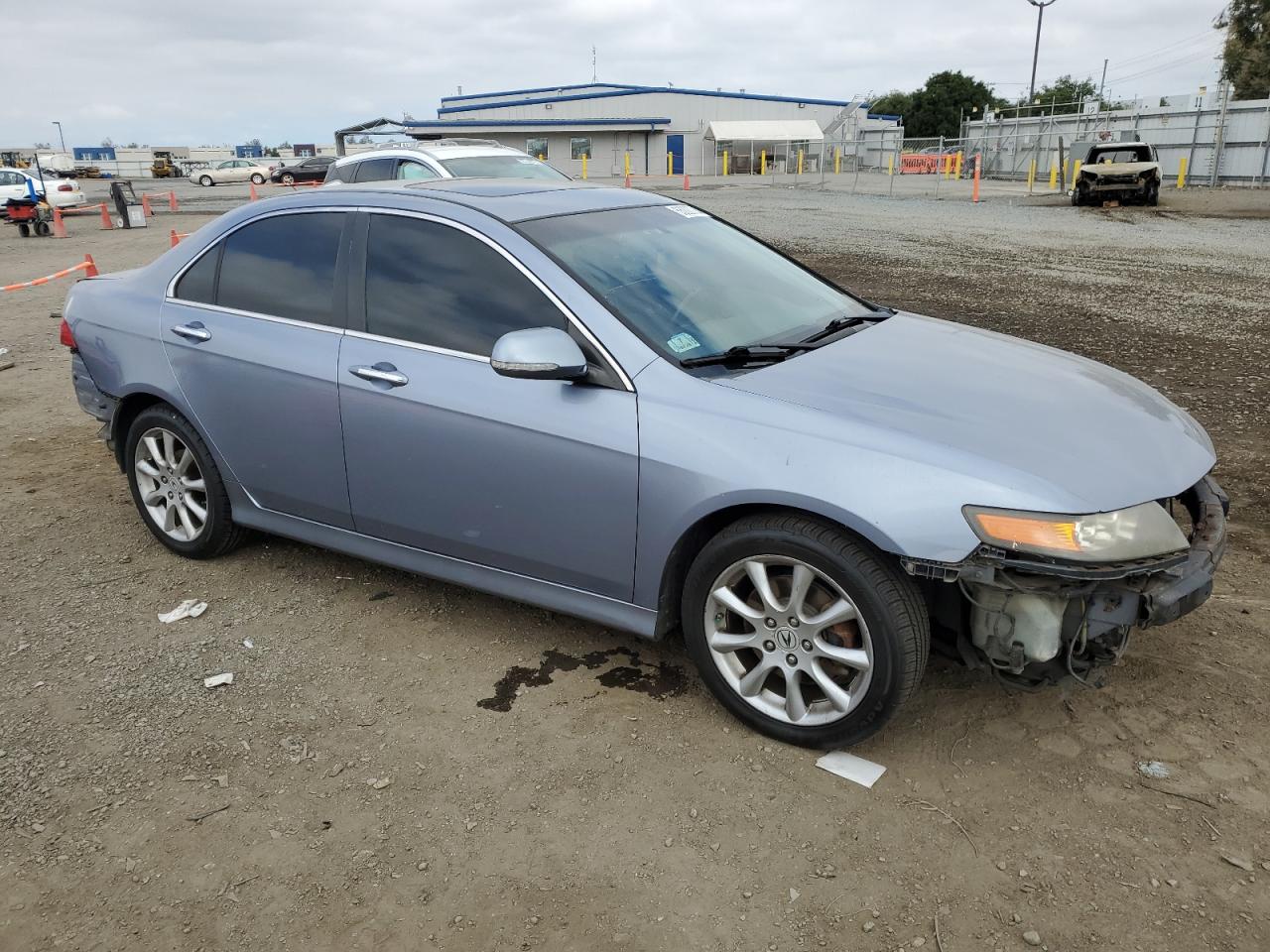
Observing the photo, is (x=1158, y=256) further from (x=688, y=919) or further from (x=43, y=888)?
(x=43, y=888)

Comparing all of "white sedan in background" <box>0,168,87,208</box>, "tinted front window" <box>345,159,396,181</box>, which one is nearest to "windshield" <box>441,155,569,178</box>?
"tinted front window" <box>345,159,396,181</box>

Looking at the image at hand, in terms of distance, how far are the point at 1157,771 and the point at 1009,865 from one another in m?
0.71

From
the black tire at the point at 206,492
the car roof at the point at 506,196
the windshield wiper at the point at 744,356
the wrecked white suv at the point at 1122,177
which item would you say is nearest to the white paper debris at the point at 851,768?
the windshield wiper at the point at 744,356

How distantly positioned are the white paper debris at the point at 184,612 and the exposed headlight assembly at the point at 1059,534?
3.25 metres

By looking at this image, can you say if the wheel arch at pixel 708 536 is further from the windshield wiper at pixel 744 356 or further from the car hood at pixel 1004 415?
the windshield wiper at pixel 744 356

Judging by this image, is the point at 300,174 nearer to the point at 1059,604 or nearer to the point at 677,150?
the point at 677,150

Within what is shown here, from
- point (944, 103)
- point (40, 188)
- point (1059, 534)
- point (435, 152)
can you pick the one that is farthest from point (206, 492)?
→ point (944, 103)

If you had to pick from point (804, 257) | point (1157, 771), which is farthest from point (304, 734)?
point (804, 257)

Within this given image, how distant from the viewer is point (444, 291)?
3654 millimetres

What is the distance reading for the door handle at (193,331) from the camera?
4254mm

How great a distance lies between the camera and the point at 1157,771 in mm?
2996

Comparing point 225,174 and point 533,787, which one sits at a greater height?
point 225,174

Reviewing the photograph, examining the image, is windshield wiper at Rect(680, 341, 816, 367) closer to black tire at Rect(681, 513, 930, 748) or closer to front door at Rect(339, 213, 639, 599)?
front door at Rect(339, 213, 639, 599)

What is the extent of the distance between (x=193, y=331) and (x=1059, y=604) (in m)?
3.67
